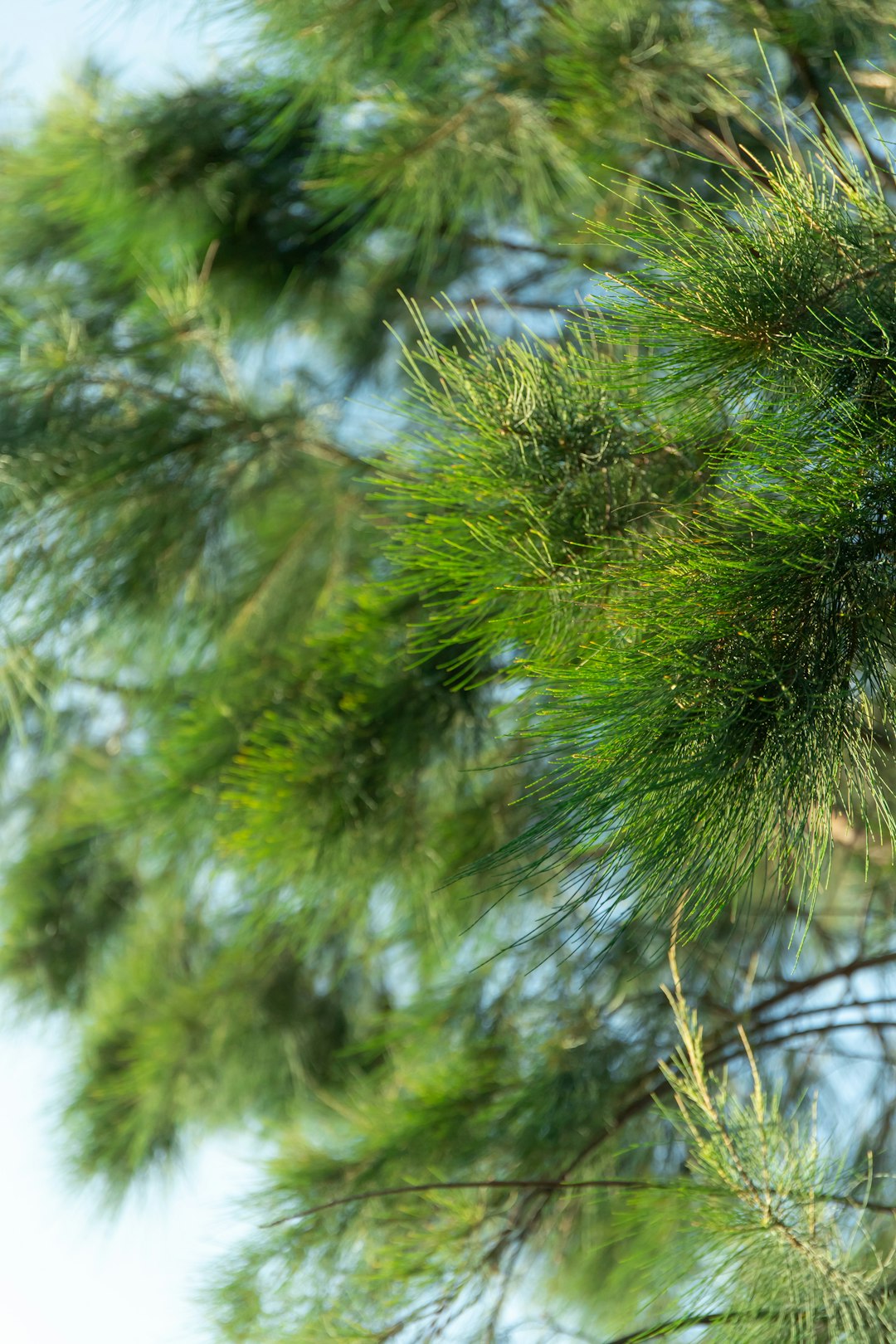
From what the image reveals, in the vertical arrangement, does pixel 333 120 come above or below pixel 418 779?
above

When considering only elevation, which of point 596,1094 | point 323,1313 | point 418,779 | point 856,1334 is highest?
point 418,779

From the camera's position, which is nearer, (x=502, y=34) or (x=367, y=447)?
(x=502, y=34)

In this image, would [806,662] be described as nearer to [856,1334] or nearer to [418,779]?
[856,1334]

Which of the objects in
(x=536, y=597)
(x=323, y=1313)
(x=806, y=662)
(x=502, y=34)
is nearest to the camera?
(x=806, y=662)

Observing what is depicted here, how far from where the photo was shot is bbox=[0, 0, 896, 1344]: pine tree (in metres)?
0.57

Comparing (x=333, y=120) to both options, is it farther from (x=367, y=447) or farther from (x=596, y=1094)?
→ (x=596, y=1094)

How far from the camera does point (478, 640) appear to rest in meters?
0.93

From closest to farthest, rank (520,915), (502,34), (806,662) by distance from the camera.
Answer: (806,662), (502,34), (520,915)

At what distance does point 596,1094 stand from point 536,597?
64 cm

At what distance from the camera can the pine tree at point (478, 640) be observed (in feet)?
1.86

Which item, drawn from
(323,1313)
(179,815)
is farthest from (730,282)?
(323,1313)

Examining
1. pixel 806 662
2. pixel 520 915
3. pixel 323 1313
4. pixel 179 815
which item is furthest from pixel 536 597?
pixel 520 915

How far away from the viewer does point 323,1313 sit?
1.02 metres

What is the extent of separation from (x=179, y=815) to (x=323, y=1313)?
44 centimetres
